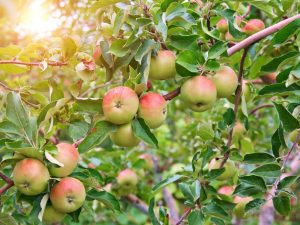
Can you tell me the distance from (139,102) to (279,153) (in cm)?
38

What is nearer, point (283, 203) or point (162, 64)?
point (162, 64)

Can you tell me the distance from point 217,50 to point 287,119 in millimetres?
207

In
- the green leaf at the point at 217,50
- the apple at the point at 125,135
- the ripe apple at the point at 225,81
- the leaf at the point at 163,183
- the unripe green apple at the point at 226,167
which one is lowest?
the unripe green apple at the point at 226,167

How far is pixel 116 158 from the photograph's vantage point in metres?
2.14

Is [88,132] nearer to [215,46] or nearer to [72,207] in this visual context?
[72,207]

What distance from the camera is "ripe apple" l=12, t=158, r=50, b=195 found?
2.93 ft

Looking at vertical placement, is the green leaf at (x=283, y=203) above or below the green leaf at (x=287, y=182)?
below

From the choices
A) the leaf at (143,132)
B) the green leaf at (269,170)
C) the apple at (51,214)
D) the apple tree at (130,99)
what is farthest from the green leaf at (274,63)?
the apple at (51,214)

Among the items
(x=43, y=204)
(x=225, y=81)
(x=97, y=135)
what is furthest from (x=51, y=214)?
(x=225, y=81)

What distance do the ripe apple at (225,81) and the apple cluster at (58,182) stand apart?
0.33 m

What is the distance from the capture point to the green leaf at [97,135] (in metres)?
0.94

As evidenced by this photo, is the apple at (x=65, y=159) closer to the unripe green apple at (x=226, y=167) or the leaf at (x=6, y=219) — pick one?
the leaf at (x=6, y=219)

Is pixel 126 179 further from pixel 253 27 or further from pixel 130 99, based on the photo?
pixel 130 99

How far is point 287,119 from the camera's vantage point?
1022 mm
